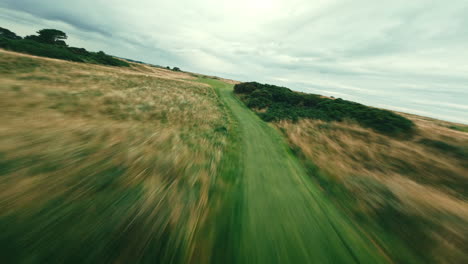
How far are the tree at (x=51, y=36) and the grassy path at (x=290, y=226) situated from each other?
67.6 metres

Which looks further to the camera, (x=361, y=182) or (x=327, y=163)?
(x=327, y=163)

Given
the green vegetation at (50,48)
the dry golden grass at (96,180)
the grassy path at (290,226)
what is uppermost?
the green vegetation at (50,48)

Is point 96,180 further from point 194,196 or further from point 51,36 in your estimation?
point 51,36

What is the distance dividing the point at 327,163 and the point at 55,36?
7215 centimetres

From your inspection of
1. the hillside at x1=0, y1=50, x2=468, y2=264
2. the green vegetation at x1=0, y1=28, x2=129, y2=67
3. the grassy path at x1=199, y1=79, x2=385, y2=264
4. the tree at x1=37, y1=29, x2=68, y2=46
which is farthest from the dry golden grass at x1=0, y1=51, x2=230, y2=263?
the tree at x1=37, y1=29, x2=68, y2=46

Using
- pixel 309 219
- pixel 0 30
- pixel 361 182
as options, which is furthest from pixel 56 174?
pixel 0 30

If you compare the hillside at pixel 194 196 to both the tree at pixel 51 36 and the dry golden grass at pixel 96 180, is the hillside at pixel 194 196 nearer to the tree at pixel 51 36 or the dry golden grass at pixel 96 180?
the dry golden grass at pixel 96 180

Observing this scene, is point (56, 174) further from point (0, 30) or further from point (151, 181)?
point (0, 30)

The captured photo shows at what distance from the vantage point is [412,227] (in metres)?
3.42

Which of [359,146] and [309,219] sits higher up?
[359,146]

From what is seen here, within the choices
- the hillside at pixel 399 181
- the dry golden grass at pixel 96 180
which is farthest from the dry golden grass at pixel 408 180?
the dry golden grass at pixel 96 180

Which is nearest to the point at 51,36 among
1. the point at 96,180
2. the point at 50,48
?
the point at 50,48

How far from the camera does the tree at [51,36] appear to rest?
1625 inches

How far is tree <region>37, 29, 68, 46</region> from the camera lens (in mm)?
41281
